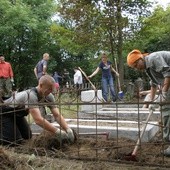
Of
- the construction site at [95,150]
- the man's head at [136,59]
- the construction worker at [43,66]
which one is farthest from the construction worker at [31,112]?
the construction worker at [43,66]

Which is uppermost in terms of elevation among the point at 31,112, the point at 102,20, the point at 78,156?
the point at 102,20

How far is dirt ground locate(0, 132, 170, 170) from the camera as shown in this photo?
4.10 meters

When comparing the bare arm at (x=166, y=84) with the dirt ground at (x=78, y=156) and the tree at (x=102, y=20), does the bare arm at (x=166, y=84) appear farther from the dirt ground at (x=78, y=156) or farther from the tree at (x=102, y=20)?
the tree at (x=102, y=20)

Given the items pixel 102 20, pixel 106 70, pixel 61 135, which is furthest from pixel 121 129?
pixel 102 20

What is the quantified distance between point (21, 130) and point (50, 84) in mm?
1086

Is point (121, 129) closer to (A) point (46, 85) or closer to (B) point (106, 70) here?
(A) point (46, 85)

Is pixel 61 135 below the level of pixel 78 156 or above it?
above

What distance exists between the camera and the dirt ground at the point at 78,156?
4.10m

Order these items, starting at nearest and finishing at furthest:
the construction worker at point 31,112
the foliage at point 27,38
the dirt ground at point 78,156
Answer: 1. the dirt ground at point 78,156
2. the construction worker at point 31,112
3. the foliage at point 27,38

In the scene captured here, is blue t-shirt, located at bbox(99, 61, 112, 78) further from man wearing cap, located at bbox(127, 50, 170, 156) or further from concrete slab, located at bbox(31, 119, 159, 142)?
man wearing cap, located at bbox(127, 50, 170, 156)

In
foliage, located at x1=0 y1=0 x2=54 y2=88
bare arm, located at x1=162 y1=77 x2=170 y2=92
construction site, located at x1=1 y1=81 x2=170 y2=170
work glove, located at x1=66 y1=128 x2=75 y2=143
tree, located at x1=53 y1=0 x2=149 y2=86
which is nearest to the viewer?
construction site, located at x1=1 y1=81 x2=170 y2=170

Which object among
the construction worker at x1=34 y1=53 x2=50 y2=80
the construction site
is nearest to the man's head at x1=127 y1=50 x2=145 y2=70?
the construction site

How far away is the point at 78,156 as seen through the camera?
477 centimetres

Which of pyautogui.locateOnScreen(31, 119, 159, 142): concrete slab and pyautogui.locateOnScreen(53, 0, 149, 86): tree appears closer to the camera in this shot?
pyautogui.locateOnScreen(31, 119, 159, 142): concrete slab
